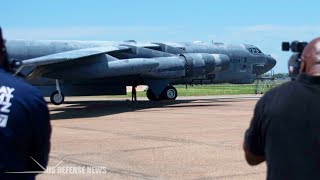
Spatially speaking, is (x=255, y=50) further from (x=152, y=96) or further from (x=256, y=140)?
(x=256, y=140)

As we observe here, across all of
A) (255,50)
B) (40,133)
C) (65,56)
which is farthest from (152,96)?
(40,133)

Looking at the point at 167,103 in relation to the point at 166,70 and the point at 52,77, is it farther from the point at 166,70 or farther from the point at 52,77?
the point at 52,77

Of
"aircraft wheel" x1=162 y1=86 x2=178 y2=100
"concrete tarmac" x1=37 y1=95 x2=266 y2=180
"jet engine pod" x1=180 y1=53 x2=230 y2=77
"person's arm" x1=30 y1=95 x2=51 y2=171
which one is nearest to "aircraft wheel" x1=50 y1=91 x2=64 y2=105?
"aircraft wheel" x1=162 y1=86 x2=178 y2=100

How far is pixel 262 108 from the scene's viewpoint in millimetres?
2838

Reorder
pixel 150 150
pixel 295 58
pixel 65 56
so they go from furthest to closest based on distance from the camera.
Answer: pixel 65 56 < pixel 150 150 < pixel 295 58

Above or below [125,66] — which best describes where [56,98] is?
below

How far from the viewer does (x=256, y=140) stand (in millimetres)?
2949

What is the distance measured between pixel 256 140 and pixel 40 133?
1191mm

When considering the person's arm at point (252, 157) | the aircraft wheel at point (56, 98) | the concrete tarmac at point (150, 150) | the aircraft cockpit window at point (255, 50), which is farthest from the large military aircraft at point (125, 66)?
the person's arm at point (252, 157)

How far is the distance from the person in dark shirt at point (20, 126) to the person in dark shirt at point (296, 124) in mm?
1181

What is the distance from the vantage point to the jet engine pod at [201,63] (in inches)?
993

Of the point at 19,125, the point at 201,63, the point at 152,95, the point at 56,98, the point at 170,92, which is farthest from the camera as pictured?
the point at 152,95

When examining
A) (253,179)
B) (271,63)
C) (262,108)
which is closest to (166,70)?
(271,63)

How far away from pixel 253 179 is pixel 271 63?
77.5 ft
